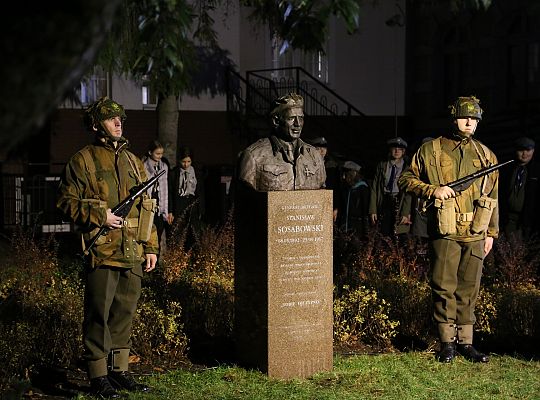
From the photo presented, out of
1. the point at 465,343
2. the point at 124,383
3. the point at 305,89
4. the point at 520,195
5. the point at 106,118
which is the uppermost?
the point at 305,89

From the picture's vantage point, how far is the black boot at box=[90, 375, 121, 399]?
7.12 m

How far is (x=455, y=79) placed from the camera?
1072 inches

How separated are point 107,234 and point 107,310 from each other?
1.81 ft

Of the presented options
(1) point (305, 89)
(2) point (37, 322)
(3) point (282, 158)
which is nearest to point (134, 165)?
(3) point (282, 158)

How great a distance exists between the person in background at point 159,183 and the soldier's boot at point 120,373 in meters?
5.79

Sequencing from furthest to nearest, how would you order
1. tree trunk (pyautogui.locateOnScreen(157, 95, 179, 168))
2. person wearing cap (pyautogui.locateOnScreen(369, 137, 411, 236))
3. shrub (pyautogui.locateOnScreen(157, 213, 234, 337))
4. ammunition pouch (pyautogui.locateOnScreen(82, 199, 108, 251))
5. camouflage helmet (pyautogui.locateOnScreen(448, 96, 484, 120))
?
tree trunk (pyautogui.locateOnScreen(157, 95, 179, 168)) → person wearing cap (pyautogui.locateOnScreen(369, 137, 411, 236)) → shrub (pyautogui.locateOnScreen(157, 213, 234, 337)) → camouflage helmet (pyautogui.locateOnScreen(448, 96, 484, 120)) → ammunition pouch (pyautogui.locateOnScreen(82, 199, 108, 251))

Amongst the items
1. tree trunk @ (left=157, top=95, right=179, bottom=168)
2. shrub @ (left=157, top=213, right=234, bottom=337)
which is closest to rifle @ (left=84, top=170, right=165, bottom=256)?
shrub @ (left=157, top=213, right=234, bottom=337)

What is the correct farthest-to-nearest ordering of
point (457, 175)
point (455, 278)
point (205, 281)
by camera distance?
point (205, 281) → point (455, 278) → point (457, 175)

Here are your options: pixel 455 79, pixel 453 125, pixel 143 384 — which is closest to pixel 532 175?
pixel 453 125

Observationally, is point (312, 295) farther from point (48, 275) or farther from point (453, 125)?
point (48, 275)

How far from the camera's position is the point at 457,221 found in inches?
334

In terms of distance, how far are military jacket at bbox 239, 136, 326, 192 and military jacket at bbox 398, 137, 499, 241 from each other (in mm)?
1156

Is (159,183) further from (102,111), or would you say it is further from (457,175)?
(102,111)

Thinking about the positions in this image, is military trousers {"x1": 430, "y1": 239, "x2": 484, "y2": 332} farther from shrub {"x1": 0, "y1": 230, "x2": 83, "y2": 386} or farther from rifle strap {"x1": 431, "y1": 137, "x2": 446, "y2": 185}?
shrub {"x1": 0, "y1": 230, "x2": 83, "y2": 386}
